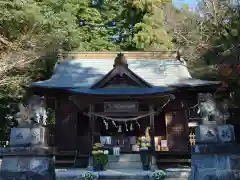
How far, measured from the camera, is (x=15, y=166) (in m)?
9.11

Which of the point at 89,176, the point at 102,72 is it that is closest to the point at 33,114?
the point at 89,176

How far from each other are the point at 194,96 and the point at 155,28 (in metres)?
13.6

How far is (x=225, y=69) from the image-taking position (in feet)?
48.0

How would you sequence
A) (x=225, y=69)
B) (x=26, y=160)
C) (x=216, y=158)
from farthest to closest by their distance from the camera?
(x=225, y=69) → (x=26, y=160) → (x=216, y=158)

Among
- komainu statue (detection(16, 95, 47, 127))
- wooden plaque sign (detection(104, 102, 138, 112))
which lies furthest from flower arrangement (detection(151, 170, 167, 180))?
wooden plaque sign (detection(104, 102, 138, 112))

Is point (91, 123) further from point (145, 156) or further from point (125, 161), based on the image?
point (145, 156)

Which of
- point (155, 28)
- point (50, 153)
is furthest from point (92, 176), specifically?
point (155, 28)

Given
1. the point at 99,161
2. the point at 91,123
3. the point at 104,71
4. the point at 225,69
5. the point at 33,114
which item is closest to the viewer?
the point at 33,114

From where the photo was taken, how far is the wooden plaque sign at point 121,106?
14156 millimetres

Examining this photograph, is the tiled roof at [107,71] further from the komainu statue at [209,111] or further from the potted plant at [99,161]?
the komainu statue at [209,111]

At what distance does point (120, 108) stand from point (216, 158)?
6169 millimetres

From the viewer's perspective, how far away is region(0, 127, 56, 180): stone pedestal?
355 inches

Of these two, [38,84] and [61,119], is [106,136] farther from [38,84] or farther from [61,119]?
[38,84]

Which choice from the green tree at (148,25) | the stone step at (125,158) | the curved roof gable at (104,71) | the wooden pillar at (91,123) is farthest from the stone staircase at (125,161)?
the green tree at (148,25)
